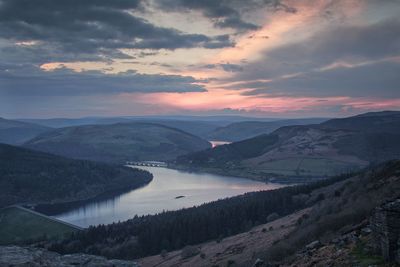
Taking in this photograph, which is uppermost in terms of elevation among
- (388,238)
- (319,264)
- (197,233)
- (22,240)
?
(388,238)

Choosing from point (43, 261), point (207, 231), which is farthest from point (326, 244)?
point (207, 231)

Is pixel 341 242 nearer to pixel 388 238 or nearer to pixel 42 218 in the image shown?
pixel 388 238

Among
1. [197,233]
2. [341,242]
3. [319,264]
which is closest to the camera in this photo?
[319,264]

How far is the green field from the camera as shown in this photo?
162m

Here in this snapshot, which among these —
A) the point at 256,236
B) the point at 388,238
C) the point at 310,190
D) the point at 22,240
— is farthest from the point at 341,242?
the point at 22,240

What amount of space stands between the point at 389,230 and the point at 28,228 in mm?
176548

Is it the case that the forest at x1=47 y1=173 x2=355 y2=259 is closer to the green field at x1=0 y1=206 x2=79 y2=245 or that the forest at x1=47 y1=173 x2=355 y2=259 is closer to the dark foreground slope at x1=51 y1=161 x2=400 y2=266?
the dark foreground slope at x1=51 y1=161 x2=400 y2=266

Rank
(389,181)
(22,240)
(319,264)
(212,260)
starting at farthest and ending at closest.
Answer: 1. (22,240)
2. (212,260)
3. (389,181)
4. (319,264)

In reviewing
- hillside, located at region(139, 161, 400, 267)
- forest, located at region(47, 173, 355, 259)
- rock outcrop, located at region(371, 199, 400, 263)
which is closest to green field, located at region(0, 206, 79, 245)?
forest, located at region(47, 173, 355, 259)

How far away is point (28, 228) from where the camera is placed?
578 ft

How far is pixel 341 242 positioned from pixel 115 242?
110 metres

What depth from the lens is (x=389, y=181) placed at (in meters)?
53.4

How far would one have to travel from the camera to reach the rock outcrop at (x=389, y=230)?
883 inches

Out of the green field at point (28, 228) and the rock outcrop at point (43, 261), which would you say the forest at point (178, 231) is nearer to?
the rock outcrop at point (43, 261)
